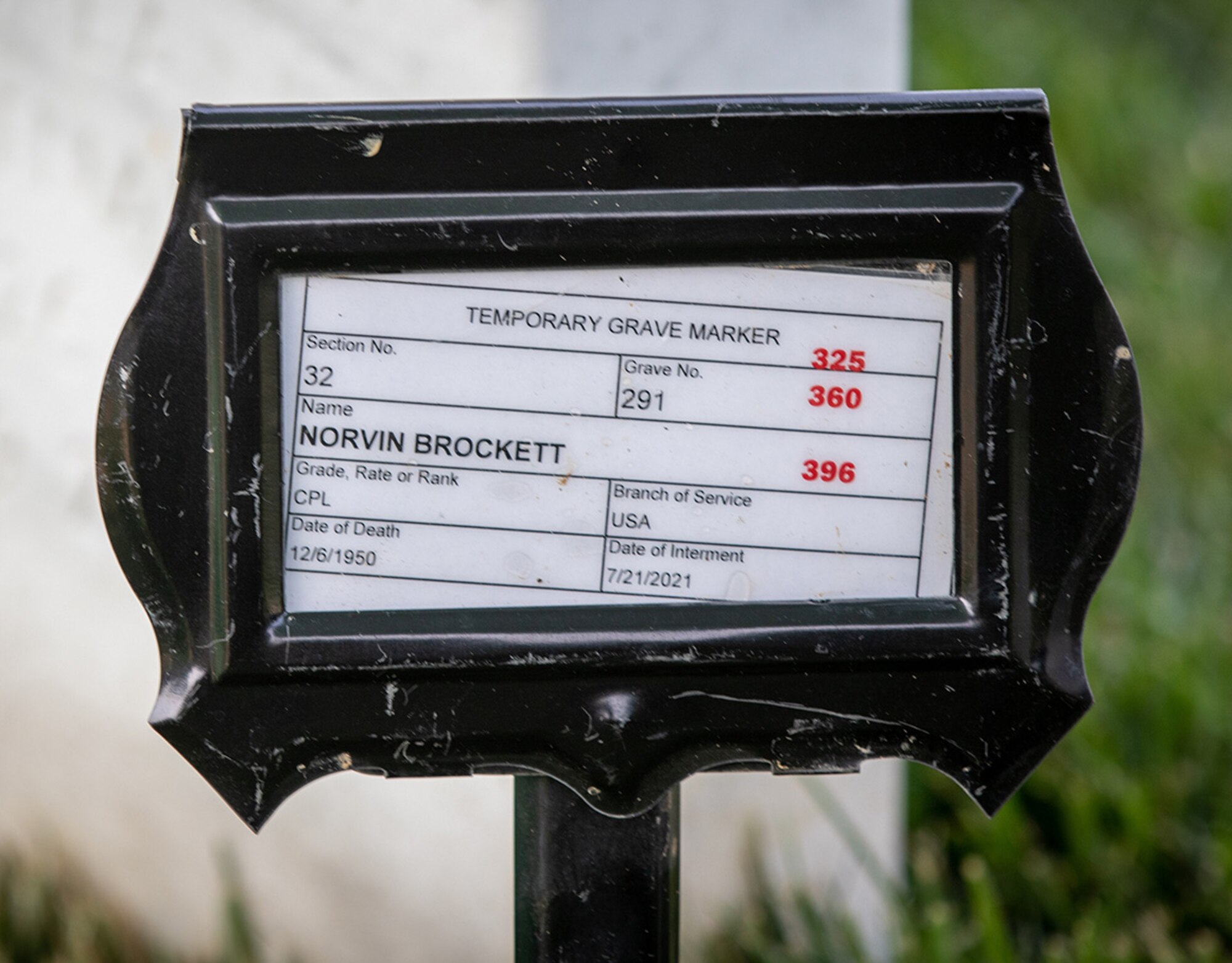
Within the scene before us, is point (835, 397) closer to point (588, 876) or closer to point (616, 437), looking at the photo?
point (616, 437)

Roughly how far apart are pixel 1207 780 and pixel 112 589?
52.0 inches

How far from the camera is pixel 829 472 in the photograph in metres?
0.61

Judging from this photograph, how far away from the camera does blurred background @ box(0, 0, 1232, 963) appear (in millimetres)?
1117

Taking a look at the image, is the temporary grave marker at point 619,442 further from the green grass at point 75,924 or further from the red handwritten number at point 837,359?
the green grass at point 75,924

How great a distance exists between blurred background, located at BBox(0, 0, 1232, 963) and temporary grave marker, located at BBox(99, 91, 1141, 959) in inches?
19.6

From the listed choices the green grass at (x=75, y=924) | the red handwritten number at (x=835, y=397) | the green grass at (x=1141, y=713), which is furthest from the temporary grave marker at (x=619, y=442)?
the green grass at (x=75, y=924)

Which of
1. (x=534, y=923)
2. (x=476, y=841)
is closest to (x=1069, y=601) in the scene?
(x=534, y=923)

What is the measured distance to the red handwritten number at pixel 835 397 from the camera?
602 mm

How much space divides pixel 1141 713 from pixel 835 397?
1.18 metres

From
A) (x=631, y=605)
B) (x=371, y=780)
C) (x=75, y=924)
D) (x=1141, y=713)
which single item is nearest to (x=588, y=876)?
(x=631, y=605)

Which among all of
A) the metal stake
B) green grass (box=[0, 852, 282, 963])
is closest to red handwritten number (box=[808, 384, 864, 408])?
the metal stake

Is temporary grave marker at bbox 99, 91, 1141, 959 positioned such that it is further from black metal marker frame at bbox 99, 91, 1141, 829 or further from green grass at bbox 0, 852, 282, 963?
green grass at bbox 0, 852, 282, 963

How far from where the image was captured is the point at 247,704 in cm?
59

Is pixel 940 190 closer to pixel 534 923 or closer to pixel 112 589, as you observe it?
pixel 534 923
